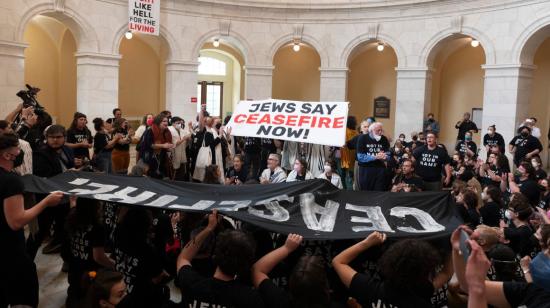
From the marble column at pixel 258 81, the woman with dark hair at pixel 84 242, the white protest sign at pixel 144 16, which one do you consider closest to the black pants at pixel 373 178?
the woman with dark hair at pixel 84 242

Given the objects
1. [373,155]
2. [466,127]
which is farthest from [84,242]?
[466,127]

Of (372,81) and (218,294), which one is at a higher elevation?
(372,81)

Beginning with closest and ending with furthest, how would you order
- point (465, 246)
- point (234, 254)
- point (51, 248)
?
point (465, 246) → point (234, 254) → point (51, 248)

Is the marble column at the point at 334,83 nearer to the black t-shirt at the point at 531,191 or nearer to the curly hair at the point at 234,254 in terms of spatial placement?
the black t-shirt at the point at 531,191

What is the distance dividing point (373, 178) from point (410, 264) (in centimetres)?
622

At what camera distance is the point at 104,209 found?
5.39 m

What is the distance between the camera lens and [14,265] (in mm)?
3973

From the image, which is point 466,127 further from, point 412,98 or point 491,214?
point 491,214

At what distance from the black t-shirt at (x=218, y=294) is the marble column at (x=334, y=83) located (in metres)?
16.6

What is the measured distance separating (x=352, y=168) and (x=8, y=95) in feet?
32.7

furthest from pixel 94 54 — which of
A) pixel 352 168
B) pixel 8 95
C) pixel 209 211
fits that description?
pixel 209 211

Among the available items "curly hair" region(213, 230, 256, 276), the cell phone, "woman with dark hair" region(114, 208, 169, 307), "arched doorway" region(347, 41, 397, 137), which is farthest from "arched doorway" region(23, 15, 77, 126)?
the cell phone

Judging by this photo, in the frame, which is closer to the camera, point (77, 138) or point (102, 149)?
point (77, 138)

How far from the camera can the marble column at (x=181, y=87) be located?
18198 mm
